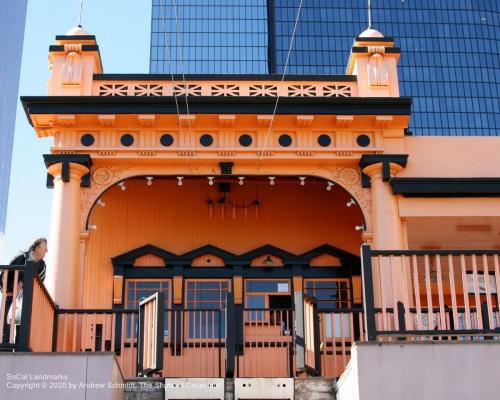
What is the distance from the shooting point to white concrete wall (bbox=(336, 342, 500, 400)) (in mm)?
9820

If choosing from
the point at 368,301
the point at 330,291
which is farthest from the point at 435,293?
the point at 368,301

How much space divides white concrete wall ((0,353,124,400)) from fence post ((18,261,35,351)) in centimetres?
21

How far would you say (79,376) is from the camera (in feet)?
32.8

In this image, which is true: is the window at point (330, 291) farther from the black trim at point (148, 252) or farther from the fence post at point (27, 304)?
the fence post at point (27, 304)

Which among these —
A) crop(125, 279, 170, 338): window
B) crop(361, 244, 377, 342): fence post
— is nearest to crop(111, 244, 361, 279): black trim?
crop(125, 279, 170, 338): window

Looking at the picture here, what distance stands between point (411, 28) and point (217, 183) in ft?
238

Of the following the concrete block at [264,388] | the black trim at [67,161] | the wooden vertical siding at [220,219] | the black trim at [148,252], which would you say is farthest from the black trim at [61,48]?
the concrete block at [264,388]

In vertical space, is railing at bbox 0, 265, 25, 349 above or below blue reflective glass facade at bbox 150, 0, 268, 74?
below

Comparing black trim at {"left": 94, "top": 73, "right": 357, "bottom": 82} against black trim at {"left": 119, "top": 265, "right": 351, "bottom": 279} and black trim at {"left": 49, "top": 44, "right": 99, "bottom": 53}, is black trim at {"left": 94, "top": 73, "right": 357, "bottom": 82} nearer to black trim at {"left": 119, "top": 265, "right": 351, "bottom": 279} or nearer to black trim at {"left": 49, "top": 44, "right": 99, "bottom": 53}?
black trim at {"left": 49, "top": 44, "right": 99, "bottom": 53}

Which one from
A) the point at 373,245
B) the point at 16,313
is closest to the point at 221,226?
the point at 373,245

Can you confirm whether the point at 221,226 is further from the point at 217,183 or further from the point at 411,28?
the point at 411,28

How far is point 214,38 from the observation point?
8088 centimetres

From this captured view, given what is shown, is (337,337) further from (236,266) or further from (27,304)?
(27,304)

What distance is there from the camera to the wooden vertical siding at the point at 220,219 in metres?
16.9
